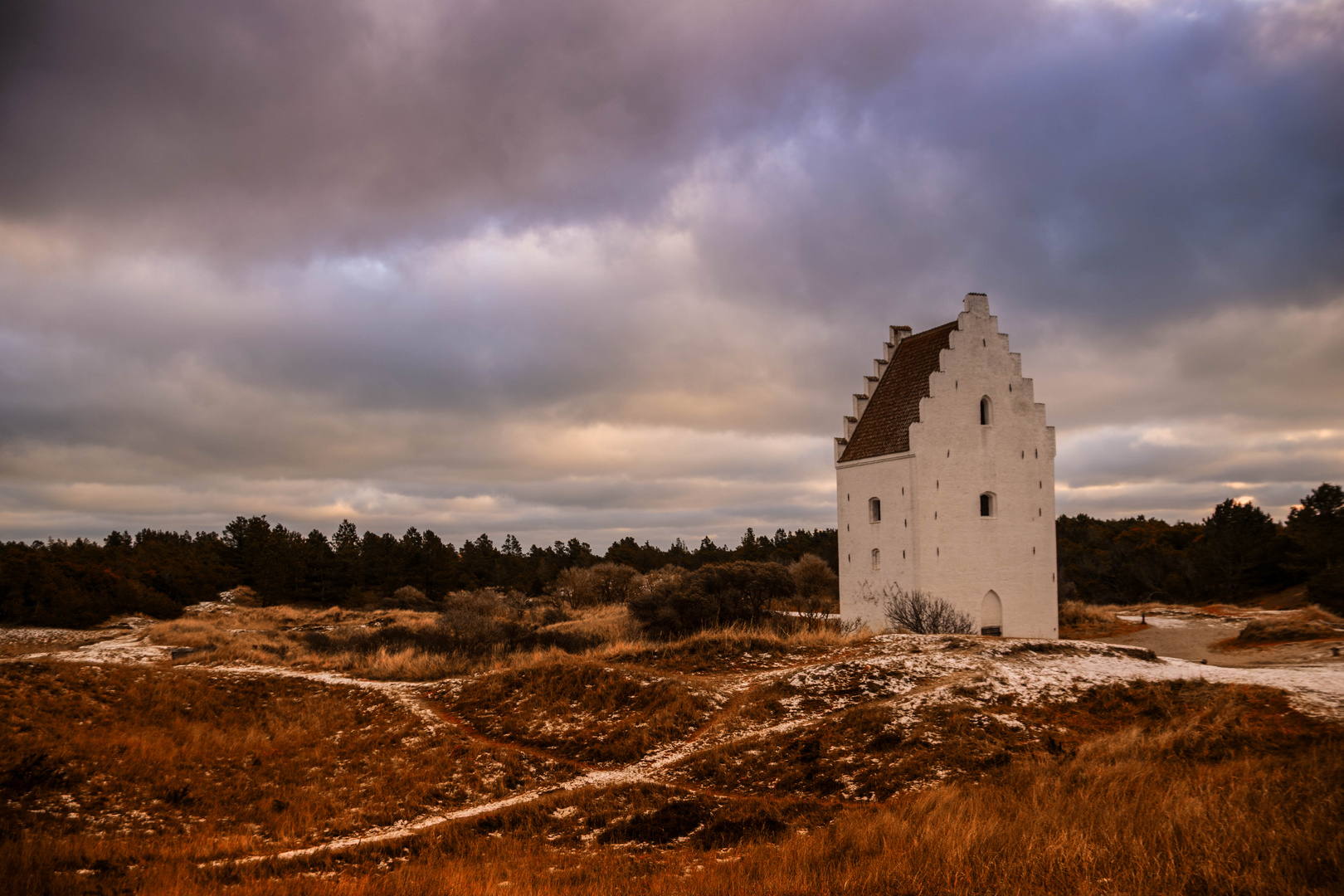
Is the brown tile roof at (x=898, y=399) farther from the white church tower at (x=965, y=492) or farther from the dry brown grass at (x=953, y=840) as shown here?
the dry brown grass at (x=953, y=840)

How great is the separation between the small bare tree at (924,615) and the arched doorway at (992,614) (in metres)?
0.79

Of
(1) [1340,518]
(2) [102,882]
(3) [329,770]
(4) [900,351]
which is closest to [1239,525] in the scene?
(1) [1340,518]

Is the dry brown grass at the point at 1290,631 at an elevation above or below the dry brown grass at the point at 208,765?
above

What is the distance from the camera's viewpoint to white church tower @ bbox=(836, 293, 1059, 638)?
23406 mm

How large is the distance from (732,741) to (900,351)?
20.3 metres

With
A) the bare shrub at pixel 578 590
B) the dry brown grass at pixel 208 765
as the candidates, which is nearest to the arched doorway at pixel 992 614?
the dry brown grass at pixel 208 765

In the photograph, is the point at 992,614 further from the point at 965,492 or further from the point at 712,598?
the point at 712,598

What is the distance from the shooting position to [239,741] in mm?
13812

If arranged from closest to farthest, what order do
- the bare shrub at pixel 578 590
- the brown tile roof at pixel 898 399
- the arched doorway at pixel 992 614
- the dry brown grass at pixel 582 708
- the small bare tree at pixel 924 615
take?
the dry brown grass at pixel 582 708, the small bare tree at pixel 924 615, the arched doorway at pixel 992 614, the brown tile roof at pixel 898 399, the bare shrub at pixel 578 590

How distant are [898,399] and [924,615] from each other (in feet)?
25.7

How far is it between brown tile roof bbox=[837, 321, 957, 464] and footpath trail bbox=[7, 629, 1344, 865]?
9059 millimetres

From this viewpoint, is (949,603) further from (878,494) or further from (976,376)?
(976,376)

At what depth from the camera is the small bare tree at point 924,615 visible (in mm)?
22000

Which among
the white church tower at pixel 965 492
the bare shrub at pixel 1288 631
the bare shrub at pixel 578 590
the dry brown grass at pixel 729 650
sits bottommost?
the bare shrub at pixel 578 590
